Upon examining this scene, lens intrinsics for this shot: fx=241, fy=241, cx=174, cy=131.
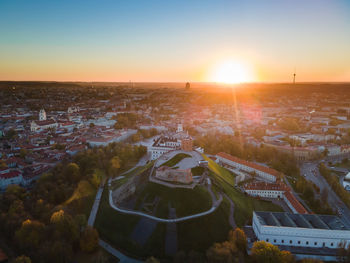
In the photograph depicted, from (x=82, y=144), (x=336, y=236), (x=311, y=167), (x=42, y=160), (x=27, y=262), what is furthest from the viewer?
(x=82, y=144)

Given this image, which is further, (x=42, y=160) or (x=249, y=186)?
(x=42, y=160)

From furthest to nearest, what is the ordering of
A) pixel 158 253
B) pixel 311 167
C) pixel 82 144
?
pixel 82 144 < pixel 311 167 < pixel 158 253

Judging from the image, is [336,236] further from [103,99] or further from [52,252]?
[103,99]

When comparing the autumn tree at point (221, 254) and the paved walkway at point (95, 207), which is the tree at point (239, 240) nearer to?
the autumn tree at point (221, 254)

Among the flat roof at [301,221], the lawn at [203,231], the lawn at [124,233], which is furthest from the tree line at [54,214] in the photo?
the flat roof at [301,221]

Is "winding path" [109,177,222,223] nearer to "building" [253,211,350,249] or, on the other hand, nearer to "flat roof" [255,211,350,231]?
"flat roof" [255,211,350,231]

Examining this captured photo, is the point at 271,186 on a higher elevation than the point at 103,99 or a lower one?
lower

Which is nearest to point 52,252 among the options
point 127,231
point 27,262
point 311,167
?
point 27,262
